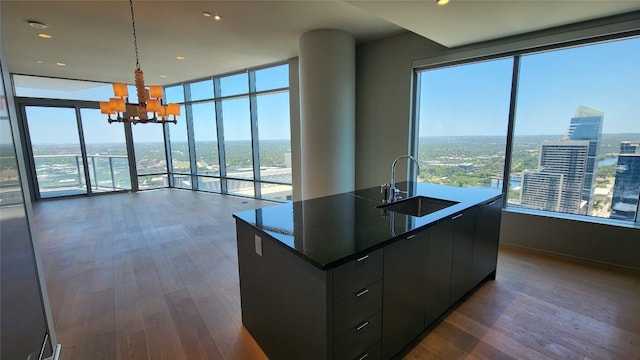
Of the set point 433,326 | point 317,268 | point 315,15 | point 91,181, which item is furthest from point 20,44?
point 433,326

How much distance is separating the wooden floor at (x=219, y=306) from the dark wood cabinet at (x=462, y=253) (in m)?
0.20

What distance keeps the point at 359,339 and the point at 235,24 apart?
12.8 feet

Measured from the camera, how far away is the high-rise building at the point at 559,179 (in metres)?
3.23

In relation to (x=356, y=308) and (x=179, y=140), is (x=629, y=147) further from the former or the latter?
(x=179, y=140)

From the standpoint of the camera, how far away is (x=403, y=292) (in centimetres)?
172

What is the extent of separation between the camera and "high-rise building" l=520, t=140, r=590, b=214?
3.23 meters

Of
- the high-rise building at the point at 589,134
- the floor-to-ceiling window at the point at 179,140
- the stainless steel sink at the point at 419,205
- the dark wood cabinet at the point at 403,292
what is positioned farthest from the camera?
the floor-to-ceiling window at the point at 179,140

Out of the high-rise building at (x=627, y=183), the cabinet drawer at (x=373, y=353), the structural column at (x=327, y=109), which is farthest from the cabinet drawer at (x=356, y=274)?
the high-rise building at (x=627, y=183)

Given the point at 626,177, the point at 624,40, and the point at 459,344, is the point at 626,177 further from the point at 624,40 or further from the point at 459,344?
the point at 459,344

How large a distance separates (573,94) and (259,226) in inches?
153

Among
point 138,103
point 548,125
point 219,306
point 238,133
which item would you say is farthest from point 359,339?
point 238,133

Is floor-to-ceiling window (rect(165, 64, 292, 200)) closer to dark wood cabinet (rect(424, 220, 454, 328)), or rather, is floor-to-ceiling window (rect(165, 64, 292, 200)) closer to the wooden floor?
the wooden floor

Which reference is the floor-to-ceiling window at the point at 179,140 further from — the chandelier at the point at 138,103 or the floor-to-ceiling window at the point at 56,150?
the chandelier at the point at 138,103

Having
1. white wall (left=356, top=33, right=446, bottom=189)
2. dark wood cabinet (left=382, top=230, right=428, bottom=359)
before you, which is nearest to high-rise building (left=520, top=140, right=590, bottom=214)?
white wall (left=356, top=33, right=446, bottom=189)
